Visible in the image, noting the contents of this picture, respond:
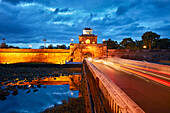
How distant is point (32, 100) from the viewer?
11500 millimetres

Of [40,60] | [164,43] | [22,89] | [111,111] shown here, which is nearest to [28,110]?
[22,89]

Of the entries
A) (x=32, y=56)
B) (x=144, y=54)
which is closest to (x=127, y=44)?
(x=144, y=54)

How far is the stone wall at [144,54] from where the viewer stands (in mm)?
39750

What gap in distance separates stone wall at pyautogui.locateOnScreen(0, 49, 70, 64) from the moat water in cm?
2923

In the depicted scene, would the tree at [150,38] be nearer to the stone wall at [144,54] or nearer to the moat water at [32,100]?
the stone wall at [144,54]

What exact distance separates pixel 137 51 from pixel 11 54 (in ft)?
167

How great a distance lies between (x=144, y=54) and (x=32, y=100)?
135ft

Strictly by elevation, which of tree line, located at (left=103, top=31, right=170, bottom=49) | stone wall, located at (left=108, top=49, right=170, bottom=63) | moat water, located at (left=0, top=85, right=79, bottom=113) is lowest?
moat water, located at (left=0, top=85, right=79, bottom=113)

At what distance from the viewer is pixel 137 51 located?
40562 mm

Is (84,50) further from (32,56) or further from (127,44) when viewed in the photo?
(127,44)

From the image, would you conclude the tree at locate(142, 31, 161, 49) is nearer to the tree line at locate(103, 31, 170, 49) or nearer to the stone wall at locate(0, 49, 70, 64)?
the tree line at locate(103, 31, 170, 49)

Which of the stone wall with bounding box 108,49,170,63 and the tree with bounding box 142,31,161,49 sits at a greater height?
the tree with bounding box 142,31,161,49

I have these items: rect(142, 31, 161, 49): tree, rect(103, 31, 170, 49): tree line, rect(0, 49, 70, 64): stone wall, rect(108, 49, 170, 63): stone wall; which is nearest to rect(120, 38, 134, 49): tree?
rect(103, 31, 170, 49): tree line

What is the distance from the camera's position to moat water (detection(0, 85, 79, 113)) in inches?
395
